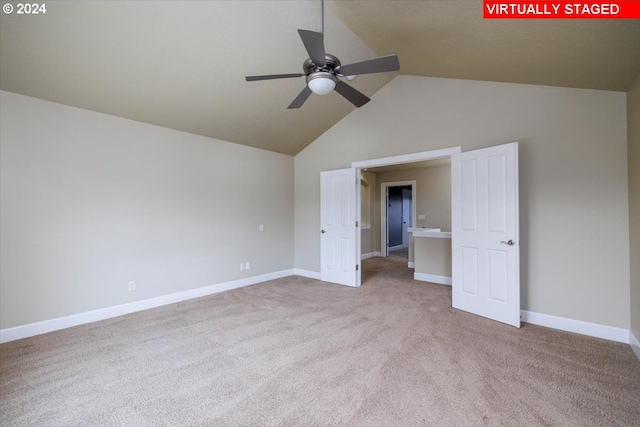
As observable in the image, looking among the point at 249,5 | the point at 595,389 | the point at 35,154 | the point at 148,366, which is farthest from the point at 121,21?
the point at 595,389

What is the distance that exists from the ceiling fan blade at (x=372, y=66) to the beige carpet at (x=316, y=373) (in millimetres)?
2332

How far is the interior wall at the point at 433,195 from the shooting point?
702 cm

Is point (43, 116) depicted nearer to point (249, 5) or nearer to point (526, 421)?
point (249, 5)

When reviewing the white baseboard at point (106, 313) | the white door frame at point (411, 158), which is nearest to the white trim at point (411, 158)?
the white door frame at point (411, 158)

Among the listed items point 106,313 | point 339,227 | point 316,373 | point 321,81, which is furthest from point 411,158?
point 106,313

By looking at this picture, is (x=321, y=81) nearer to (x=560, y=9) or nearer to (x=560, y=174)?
(x=560, y=9)

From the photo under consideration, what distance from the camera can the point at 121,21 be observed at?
2322 mm

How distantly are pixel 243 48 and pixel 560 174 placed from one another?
3.73m

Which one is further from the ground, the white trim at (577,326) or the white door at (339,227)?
the white door at (339,227)

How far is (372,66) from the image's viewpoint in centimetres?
196

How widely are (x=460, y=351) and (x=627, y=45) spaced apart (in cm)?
273

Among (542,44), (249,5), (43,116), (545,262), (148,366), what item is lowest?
(148,366)

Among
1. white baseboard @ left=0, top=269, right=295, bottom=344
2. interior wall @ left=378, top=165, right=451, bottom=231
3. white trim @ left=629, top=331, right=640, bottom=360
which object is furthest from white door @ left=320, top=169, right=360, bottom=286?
interior wall @ left=378, top=165, right=451, bottom=231

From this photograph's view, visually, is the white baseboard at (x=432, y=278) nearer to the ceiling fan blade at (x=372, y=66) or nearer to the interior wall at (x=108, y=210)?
the interior wall at (x=108, y=210)
